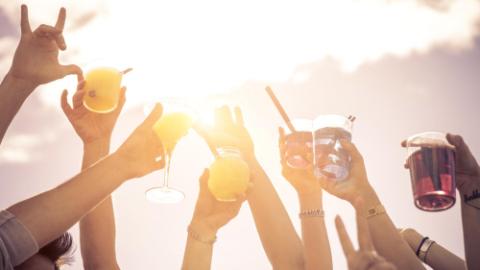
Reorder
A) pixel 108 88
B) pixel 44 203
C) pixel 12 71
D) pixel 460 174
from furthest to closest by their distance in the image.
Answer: pixel 108 88 < pixel 460 174 < pixel 12 71 < pixel 44 203

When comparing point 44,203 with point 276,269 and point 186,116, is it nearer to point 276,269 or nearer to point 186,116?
point 276,269

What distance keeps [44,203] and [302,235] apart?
1850 millimetres

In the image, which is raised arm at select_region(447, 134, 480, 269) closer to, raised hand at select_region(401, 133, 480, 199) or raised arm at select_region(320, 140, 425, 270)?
raised hand at select_region(401, 133, 480, 199)

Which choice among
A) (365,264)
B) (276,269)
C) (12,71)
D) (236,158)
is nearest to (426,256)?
(276,269)

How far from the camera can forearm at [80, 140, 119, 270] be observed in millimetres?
3588

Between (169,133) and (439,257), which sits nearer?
(439,257)

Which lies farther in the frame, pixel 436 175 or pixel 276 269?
pixel 276 269

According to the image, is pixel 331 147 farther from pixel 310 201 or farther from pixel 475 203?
pixel 475 203

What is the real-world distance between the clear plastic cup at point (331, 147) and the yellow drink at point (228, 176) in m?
0.56

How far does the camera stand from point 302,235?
3.38 metres

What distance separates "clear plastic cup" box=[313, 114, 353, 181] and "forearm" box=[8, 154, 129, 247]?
1.69 m

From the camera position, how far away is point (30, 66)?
3021 millimetres

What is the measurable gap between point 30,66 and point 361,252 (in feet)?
7.46

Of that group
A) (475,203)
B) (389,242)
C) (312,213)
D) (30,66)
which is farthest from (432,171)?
(30,66)
